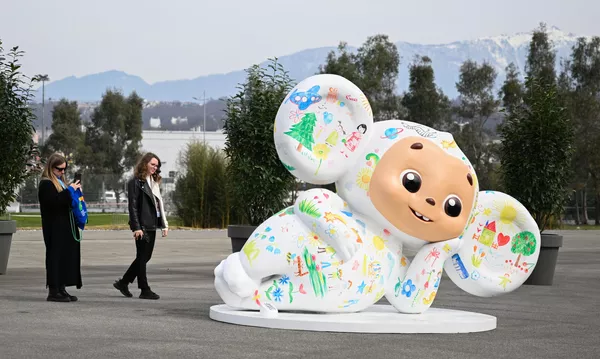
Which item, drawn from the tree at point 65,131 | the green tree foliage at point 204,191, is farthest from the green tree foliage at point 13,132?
the tree at point 65,131

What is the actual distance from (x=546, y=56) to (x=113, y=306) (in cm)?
4773

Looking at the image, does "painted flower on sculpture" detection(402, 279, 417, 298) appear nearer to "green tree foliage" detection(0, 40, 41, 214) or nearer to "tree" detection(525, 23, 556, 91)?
"green tree foliage" detection(0, 40, 41, 214)

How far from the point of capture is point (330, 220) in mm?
9734

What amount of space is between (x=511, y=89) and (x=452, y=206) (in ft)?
154

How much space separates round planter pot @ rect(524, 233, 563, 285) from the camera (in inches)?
625

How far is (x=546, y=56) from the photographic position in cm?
5578

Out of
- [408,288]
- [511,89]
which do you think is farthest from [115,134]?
[408,288]

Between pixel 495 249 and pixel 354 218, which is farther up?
pixel 354 218

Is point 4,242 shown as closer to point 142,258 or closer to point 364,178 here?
point 142,258

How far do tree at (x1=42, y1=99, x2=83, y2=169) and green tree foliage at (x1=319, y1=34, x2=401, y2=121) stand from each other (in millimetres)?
20295

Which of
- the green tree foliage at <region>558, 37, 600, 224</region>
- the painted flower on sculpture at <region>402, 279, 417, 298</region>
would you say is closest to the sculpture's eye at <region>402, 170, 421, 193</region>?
the painted flower on sculpture at <region>402, 279, 417, 298</region>

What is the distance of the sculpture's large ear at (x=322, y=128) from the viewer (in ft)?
33.0

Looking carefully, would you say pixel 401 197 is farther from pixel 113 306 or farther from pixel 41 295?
pixel 41 295

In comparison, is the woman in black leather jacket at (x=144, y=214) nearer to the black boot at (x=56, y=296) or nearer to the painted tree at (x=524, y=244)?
the black boot at (x=56, y=296)
